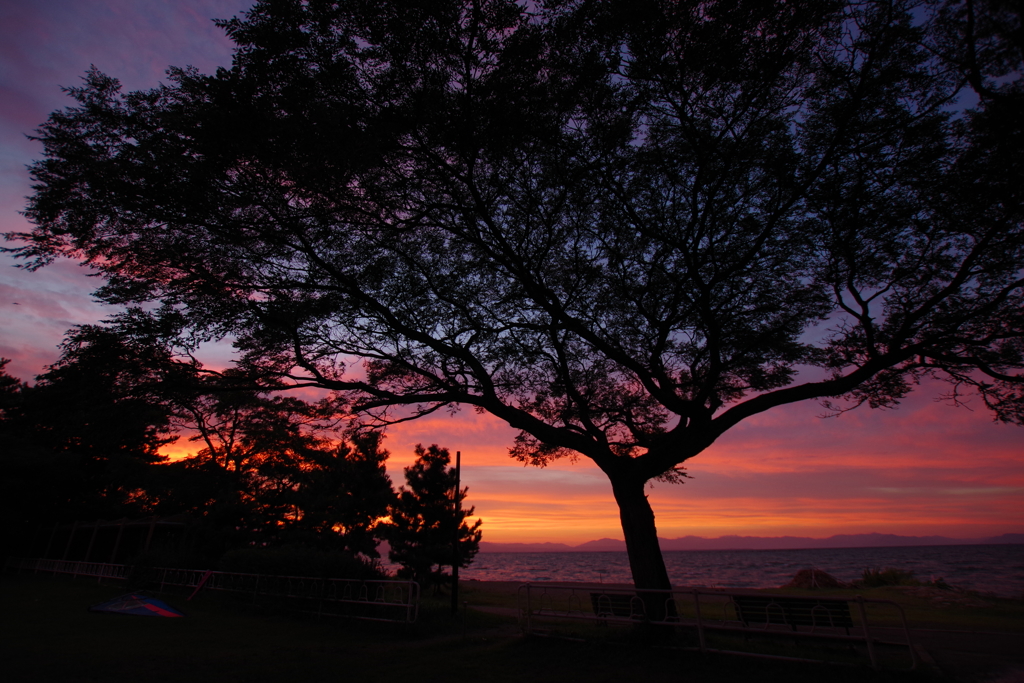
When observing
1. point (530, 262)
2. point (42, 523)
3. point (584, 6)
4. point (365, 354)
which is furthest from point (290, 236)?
point (42, 523)

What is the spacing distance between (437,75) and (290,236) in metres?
4.08

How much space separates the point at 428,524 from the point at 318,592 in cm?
1220

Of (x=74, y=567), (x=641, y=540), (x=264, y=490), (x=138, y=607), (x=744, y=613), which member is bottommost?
(x=744, y=613)

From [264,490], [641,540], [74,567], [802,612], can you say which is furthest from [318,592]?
[74,567]

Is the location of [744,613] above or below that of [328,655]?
above

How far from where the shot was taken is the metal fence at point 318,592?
10.9 meters

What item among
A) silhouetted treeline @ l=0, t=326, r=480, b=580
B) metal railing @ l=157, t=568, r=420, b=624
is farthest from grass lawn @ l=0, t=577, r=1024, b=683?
silhouetted treeline @ l=0, t=326, r=480, b=580

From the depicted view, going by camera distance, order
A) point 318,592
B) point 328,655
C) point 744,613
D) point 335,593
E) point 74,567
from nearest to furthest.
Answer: point 328,655, point 744,613, point 335,593, point 318,592, point 74,567

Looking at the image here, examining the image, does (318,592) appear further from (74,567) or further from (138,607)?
(74,567)

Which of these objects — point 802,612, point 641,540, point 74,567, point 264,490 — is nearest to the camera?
point 802,612

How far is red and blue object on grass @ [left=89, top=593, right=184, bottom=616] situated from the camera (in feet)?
40.3

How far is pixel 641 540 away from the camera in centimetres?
980

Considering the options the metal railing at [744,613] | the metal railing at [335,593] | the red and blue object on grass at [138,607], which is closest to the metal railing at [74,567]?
the red and blue object on grass at [138,607]

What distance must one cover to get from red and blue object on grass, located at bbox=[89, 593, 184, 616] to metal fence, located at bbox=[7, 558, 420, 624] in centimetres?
196
